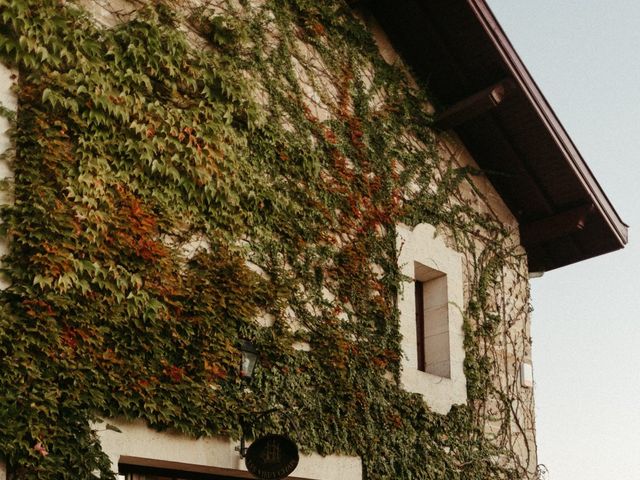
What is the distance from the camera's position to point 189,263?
584 cm

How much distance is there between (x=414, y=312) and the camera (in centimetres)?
762

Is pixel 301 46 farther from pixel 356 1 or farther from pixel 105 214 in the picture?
pixel 105 214

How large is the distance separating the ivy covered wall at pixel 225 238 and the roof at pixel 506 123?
36cm

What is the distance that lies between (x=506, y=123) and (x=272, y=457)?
4550 millimetres

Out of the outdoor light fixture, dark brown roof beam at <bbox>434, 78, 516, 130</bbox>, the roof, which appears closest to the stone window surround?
dark brown roof beam at <bbox>434, 78, 516, 130</bbox>

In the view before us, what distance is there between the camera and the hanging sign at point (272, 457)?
18.4 ft

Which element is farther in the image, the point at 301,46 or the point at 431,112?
the point at 431,112

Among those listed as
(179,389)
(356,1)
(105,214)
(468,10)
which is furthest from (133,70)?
(468,10)

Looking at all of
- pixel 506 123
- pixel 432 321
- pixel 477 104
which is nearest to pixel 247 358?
pixel 432 321

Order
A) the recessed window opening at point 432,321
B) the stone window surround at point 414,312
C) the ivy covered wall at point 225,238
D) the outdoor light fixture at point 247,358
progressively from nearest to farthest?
1. the ivy covered wall at point 225,238
2. the outdoor light fixture at point 247,358
3. the stone window surround at point 414,312
4. the recessed window opening at point 432,321

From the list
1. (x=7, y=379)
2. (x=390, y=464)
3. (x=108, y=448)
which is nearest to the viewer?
(x=7, y=379)

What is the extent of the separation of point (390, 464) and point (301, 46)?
351 centimetres

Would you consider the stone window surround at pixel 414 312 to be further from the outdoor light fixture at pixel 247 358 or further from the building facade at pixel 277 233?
the outdoor light fixture at pixel 247 358

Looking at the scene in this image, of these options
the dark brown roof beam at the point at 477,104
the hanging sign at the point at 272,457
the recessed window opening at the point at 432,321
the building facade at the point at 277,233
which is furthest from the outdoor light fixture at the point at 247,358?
the dark brown roof beam at the point at 477,104
